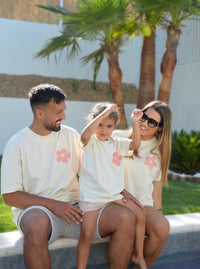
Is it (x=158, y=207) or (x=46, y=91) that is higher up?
(x=46, y=91)

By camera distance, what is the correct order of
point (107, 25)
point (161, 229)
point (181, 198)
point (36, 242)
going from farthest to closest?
point (107, 25), point (181, 198), point (161, 229), point (36, 242)

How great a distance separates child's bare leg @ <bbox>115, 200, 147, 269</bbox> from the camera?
3.02 meters

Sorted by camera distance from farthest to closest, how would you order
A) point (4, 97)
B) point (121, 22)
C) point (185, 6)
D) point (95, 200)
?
point (4, 97) → point (121, 22) → point (185, 6) → point (95, 200)

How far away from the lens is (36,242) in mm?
2637

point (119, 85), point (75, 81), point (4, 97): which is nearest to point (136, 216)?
point (119, 85)

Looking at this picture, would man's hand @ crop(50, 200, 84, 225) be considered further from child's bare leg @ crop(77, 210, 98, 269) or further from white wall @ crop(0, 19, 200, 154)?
white wall @ crop(0, 19, 200, 154)

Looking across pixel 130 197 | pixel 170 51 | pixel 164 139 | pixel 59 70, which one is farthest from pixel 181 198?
pixel 59 70

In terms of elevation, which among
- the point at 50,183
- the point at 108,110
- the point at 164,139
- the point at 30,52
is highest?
the point at 30,52

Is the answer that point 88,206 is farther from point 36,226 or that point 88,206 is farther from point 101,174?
point 36,226

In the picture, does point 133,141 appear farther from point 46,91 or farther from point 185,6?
point 185,6

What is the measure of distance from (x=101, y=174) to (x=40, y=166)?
46cm

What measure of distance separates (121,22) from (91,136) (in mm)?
6491

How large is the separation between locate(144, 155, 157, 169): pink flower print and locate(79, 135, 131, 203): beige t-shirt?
310 mm

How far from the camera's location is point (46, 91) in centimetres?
301
